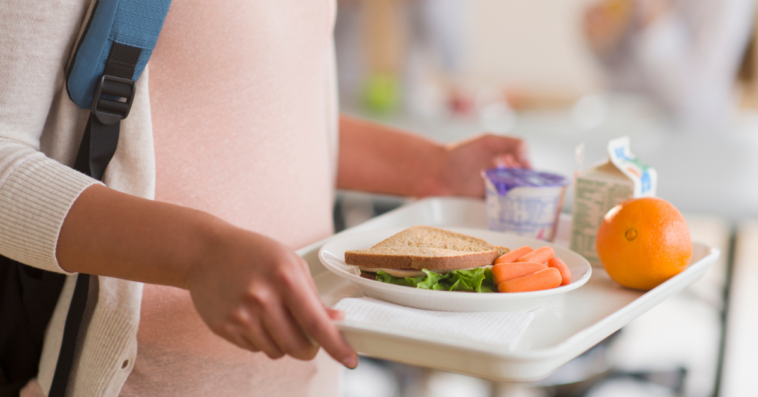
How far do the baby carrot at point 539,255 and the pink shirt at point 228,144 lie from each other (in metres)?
0.34

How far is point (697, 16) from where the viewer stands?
2617mm

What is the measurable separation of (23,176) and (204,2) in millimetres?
292

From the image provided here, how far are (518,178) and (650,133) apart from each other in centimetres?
195

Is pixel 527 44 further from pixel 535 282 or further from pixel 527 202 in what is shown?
pixel 535 282

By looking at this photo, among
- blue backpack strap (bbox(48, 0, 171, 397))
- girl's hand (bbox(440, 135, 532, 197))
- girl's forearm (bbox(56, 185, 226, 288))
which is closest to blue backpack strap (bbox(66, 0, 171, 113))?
blue backpack strap (bbox(48, 0, 171, 397))

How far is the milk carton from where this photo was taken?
86 cm

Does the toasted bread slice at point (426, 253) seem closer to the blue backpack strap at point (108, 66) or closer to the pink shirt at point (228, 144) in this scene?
the pink shirt at point (228, 144)

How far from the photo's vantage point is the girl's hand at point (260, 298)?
49 centimetres

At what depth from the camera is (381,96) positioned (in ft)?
11.3

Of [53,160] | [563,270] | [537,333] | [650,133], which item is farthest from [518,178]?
[650,133]

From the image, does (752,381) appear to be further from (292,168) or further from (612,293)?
(292,168)

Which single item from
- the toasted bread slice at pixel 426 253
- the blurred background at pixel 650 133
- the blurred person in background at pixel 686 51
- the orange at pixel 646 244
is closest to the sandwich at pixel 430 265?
the toasted bread slice at pixel 426 253

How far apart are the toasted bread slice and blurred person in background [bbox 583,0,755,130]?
2.26 metres

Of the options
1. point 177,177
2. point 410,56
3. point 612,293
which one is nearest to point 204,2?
point 177,177
